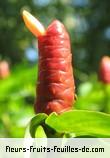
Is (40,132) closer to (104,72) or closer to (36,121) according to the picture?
(36,121)

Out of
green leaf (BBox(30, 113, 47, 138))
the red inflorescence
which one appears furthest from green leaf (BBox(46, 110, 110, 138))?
the red inflorescence

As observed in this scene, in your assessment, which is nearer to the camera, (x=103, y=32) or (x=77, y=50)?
(x=77, y=50)

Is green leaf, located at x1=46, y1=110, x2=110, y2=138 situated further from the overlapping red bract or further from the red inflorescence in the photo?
the red inflorescence

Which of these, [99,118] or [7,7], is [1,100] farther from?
[7,7]

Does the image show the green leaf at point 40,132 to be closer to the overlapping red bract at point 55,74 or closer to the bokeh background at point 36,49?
the overlapping red bract at point 55,74

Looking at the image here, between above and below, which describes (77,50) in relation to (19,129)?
above

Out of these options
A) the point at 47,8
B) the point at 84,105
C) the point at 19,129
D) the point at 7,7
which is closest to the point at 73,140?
the point at 19,129

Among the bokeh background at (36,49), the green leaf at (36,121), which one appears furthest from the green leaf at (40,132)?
the bokeh background at (36,49)
